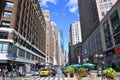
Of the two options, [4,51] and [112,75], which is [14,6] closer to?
[4,51]

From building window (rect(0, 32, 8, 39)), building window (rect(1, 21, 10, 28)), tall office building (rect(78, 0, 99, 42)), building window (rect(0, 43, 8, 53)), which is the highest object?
tall office building (rect(78, 0, 99, 42))

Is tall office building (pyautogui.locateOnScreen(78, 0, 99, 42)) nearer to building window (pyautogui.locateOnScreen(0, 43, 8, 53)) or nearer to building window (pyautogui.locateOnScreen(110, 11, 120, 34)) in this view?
building window (pyautogui.locateOnScreen(110, 11, 120, 34))

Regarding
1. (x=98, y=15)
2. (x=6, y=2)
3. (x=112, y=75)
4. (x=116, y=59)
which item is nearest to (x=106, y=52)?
(x=116, y=59)

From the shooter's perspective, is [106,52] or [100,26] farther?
[100,26]

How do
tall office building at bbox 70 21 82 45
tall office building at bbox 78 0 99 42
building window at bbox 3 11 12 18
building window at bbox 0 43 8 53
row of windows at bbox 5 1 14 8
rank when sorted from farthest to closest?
tall office building at bbox 70 21 82 45, tall office building at bbox 78 0 99 42, row of windows at bbox 5 1 14 8, building window at bbox 3 11 12 18, building window at bbox 0 43 8 53

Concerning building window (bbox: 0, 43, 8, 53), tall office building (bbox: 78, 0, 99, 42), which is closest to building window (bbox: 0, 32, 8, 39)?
building window (bbox: 0, 43, 8, 53)

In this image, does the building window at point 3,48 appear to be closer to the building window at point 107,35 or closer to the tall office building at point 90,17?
the building window at point 107,35

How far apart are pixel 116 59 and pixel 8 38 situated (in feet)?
109

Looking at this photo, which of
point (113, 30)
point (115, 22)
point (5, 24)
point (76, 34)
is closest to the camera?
point (5, 24)

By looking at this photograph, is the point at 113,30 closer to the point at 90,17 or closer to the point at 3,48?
the point at 3,48

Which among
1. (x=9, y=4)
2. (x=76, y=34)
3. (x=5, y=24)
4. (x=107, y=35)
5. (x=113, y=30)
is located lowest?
(x=107, y=35)

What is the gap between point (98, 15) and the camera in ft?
214

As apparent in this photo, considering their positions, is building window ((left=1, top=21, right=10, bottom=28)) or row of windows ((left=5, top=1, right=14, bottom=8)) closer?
building window ((left=1, top=21, right=10, bottom=28))

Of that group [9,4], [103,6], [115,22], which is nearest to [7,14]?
[9,4]
